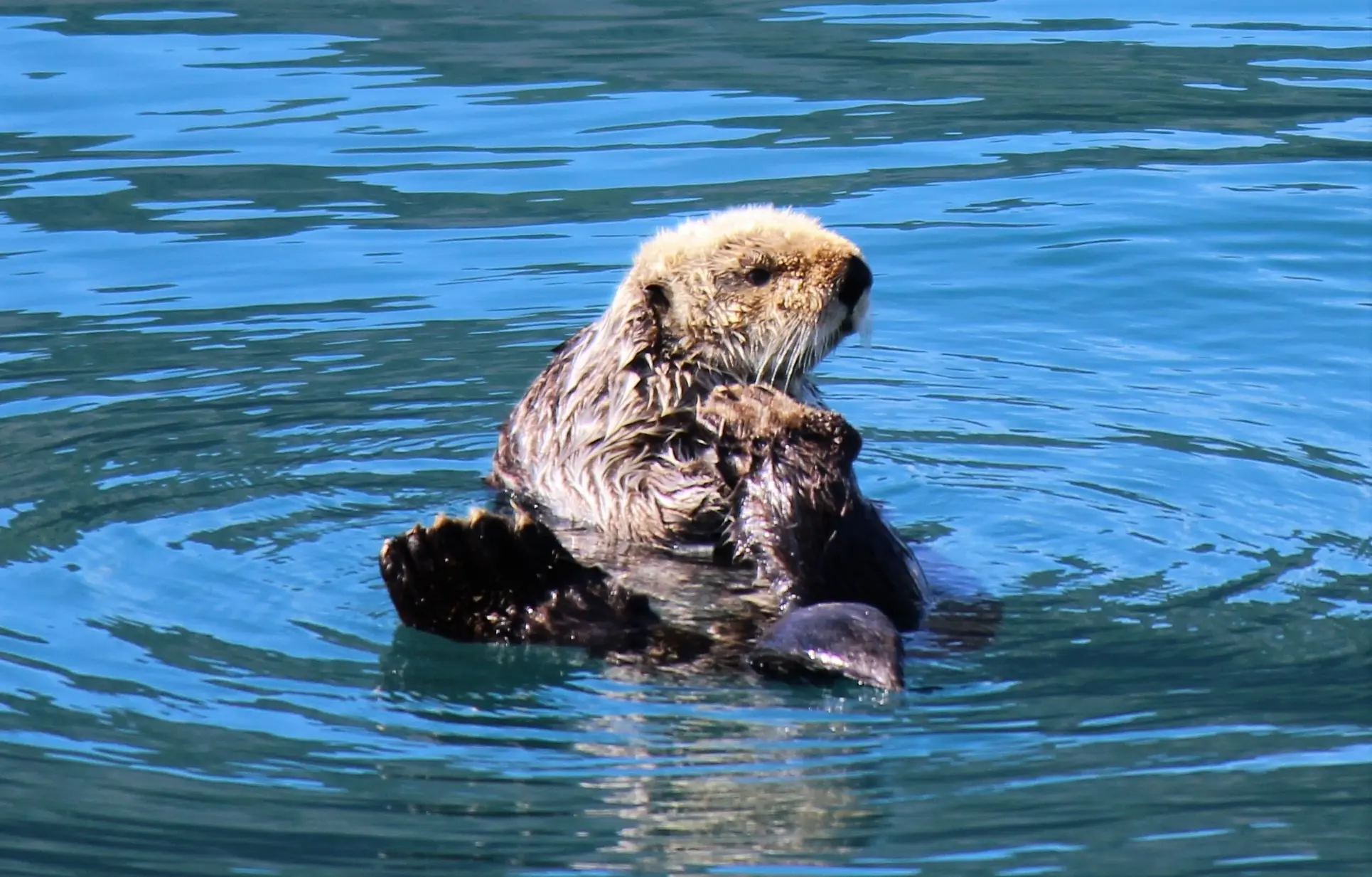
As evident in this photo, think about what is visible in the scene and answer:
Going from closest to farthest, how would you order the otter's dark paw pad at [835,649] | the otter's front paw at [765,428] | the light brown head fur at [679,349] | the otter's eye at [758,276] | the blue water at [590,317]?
the blue water at [590,317] < the otter's dark paw pad at [835,649] < the otter's front paw at [765,428] < the light brown head fur at [679,349] < the otter's eye at [758,276]

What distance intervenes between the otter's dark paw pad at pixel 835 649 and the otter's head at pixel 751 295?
0.95 metres

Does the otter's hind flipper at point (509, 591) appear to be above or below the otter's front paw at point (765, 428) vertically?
below

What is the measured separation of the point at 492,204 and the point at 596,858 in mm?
5335

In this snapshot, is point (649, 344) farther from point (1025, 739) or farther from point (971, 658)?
point (1025, 739)

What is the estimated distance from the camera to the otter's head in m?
4.91

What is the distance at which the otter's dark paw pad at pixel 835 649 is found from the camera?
4031 millimetres

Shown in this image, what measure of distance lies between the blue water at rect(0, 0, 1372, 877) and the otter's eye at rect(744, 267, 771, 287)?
2.67 ft

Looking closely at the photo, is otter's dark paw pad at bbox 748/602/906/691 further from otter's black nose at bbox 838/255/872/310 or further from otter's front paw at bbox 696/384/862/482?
otter's black nose at bbox 838/255/872/310

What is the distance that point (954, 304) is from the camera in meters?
7.49

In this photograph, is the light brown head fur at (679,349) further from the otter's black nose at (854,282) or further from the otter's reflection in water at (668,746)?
the otter's reflection in water at (668,746)

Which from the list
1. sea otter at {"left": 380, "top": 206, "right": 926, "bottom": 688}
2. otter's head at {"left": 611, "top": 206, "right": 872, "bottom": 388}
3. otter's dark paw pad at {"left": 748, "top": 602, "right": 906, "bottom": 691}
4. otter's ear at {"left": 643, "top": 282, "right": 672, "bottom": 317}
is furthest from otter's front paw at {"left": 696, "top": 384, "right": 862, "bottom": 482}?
otter's dark paw pad at {"left": 748, "top": 602, "right": 906, "bottom": 691}

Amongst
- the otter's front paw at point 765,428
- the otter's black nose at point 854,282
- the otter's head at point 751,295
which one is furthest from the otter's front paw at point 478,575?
the otter's black nose at point 854,282

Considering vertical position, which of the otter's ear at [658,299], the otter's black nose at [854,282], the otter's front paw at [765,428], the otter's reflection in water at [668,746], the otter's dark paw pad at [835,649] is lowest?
the otter's reflection in water at [668,746]

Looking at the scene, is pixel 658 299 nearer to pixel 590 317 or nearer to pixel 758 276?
pixel 758 276
